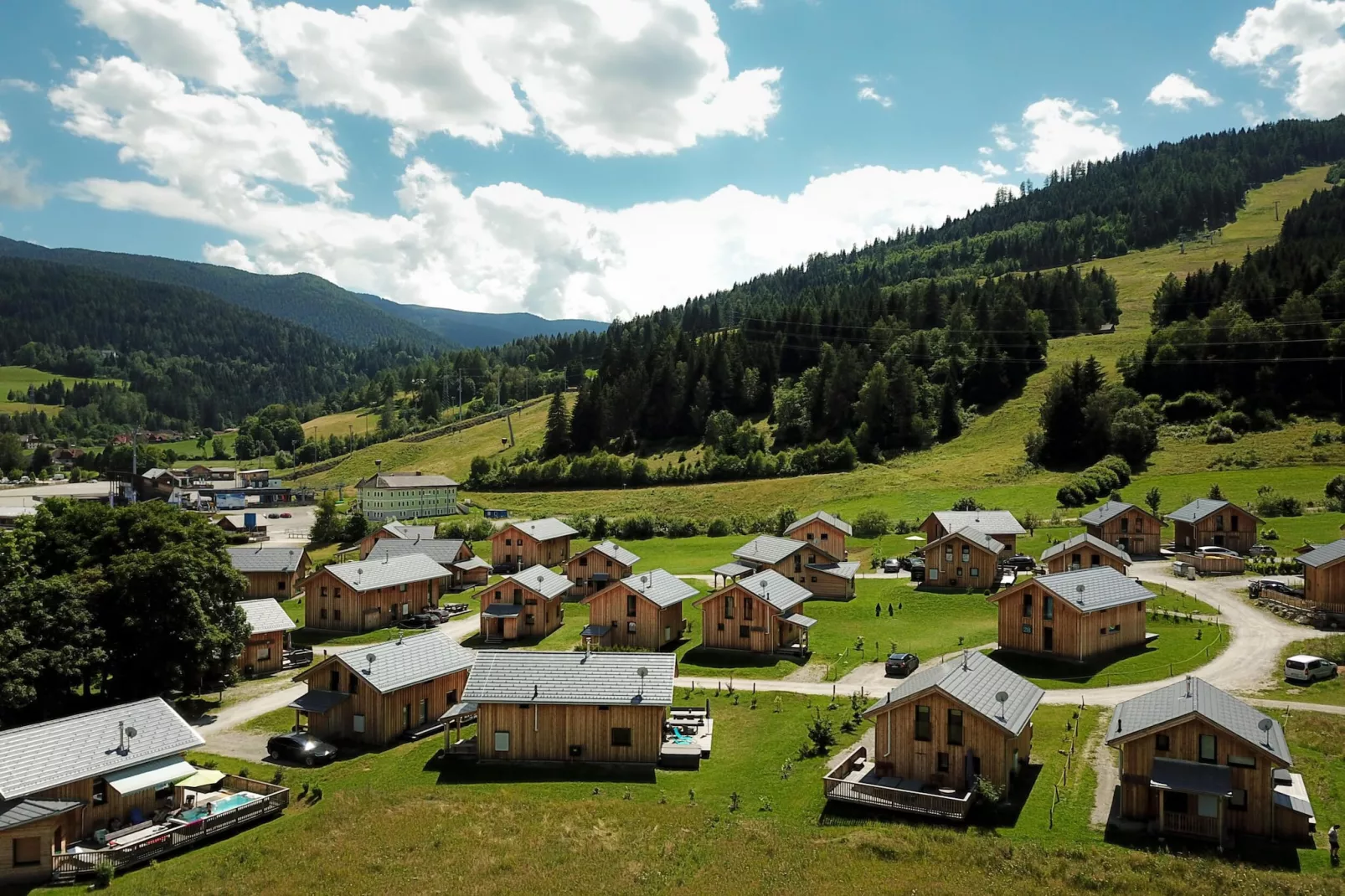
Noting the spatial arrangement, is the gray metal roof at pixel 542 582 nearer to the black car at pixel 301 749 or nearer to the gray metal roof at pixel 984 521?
the black car at pixel 301 749

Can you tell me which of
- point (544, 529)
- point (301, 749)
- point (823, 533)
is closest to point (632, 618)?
point (301, 749)

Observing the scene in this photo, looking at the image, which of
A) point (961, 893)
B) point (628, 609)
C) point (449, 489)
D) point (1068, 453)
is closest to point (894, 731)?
point (961, 893)

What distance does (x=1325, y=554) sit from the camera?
58375 mm

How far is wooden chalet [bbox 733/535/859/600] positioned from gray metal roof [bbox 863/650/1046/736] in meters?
33.4

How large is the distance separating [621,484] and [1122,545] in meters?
77.3

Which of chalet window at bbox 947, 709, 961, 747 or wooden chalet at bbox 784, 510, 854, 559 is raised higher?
wooden chalet at bbox 784, 510, 854, 559

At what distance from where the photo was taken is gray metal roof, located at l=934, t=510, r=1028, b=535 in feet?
262

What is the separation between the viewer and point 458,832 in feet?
106

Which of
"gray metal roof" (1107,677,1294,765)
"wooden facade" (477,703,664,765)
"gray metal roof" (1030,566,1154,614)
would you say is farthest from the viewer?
"gray metal roof" (1030,566,1154,614)

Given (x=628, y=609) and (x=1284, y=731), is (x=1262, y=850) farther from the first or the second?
(x=628, y=609)

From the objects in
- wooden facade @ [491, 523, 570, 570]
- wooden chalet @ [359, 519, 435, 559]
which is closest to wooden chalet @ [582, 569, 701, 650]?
wooden facade @ [491, 523, 570, 570]

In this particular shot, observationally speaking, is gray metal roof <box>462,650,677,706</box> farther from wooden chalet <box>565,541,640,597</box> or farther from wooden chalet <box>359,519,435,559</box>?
wooden chalet <box>359,519,435,559</box>

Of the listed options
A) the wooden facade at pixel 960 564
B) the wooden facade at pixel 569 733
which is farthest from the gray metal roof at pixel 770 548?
the wooden facade at pixel 569 733

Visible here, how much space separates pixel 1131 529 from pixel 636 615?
5067cm
